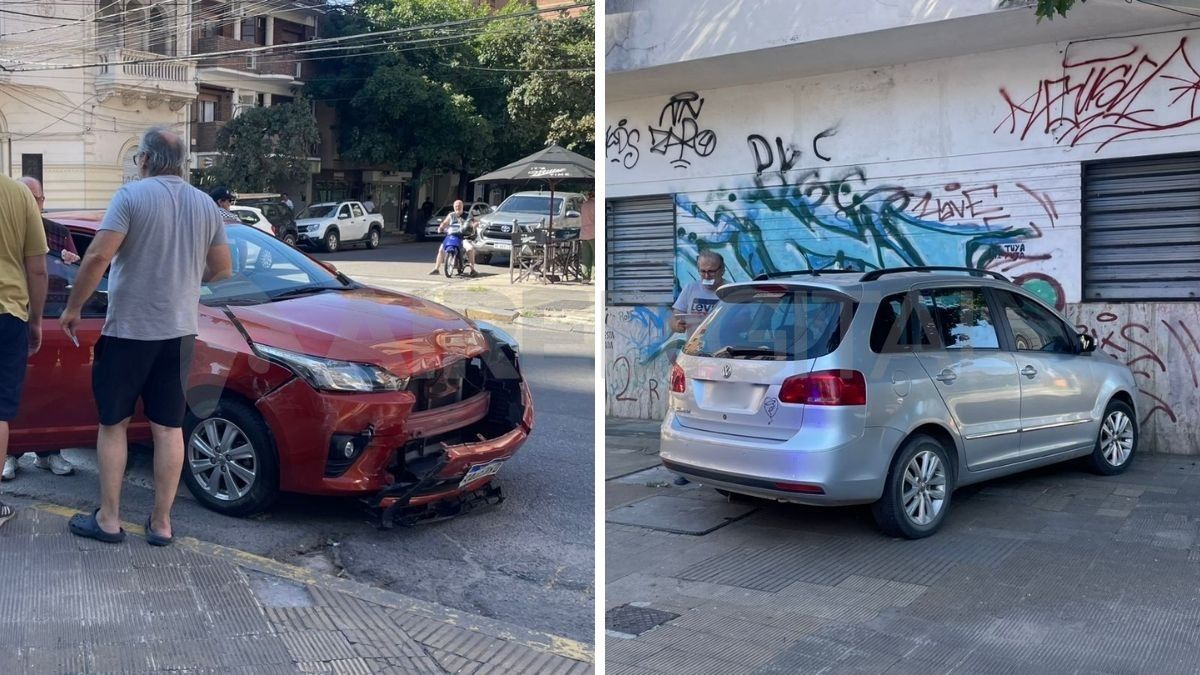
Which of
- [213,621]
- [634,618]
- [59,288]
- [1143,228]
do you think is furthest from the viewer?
[1143,228]

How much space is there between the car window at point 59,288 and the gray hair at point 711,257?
2113mm

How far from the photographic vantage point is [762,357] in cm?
411

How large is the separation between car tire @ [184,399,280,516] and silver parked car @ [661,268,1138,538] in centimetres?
174

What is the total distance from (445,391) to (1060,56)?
3.76 meters

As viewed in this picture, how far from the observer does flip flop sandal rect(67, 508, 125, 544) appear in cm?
305

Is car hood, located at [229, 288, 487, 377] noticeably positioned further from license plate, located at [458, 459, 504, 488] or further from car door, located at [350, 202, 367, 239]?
license plate, located at [458, 459, 504, 488]

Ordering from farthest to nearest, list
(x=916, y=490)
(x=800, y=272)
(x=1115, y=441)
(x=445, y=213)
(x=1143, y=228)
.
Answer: (x=1115, y=441) < (x=1143, y=228) < (x=916, y=490) < (x=800, y=272) < (x=445, y=213)

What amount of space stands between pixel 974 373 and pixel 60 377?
3.64 m

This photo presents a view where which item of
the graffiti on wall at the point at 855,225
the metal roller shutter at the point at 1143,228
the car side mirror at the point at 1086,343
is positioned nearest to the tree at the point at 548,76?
the graffiti on wall at the point at 855,225

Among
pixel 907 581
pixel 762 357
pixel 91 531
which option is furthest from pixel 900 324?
pixel 91 531

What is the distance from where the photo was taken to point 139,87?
8.41 feet

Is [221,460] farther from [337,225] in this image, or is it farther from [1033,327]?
[1033,327]

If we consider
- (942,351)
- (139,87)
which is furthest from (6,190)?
→ (942,351)

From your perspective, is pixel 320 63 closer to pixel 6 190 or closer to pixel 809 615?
pixel 6 190
